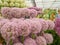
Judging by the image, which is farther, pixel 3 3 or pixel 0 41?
pixel 3 3

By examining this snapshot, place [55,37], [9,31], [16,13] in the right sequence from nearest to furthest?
1. [9,31]
2. [16,13]
3. [55,37]

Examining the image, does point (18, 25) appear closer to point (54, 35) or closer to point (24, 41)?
point (24, 41)

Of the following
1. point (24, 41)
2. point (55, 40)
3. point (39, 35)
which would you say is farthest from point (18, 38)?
point (55, 40)

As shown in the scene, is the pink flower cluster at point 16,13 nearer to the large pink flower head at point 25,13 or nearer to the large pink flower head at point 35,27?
the large pink flower head at point 25,13

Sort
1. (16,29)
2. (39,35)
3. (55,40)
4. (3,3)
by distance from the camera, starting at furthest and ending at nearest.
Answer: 1. (3,3)
2. (55,40)
3. (39,35)
4. (16,29)

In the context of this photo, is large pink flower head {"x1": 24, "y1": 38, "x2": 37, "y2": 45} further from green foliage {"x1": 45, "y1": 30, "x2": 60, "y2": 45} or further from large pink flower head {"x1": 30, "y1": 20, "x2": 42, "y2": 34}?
green foliage {"x1": 45, "y1": 30, "x2": 60, "y2": 45}

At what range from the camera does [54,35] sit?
4.51 ft

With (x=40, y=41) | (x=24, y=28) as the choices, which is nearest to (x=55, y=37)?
(x=40, y=41)

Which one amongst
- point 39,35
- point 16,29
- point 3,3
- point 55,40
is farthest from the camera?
point 3,3

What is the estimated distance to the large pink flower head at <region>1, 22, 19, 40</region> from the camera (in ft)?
3.48

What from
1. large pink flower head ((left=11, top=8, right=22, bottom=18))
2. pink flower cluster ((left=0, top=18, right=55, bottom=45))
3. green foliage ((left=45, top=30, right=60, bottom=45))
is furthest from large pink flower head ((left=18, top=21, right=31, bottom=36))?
green foliage ((left=45, top=30, right=60, bottom=45))

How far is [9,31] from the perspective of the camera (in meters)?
1.07

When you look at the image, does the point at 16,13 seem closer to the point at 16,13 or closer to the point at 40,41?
the point at 16,13

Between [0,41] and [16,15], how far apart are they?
0.21 metres
